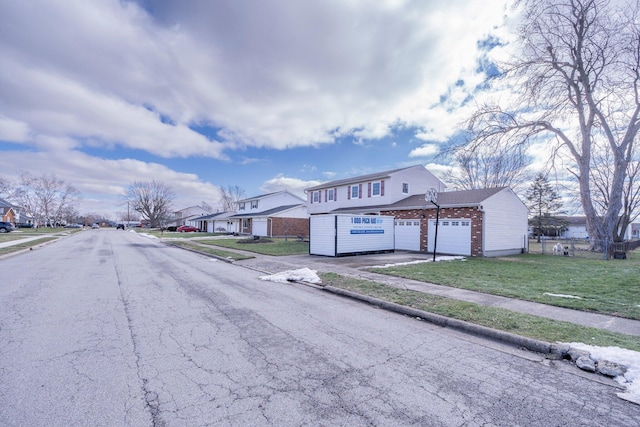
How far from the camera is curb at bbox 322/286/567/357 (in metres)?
4.46

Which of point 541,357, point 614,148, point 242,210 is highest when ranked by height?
point 614,148

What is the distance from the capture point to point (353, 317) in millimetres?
6023

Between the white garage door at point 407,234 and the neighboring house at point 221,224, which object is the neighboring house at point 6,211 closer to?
the neighboring house at point 221,224

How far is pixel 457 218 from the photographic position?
61.3 feet

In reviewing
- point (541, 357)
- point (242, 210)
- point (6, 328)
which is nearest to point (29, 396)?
point (6, 328)

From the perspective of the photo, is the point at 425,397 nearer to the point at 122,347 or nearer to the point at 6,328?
the point at 122,347

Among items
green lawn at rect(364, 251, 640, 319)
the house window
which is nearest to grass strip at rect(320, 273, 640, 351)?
green lawn at rect(364, 251, 640, 319)

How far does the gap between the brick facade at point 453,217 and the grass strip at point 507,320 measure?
12151mm

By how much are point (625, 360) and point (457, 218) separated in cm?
1553

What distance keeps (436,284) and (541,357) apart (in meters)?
4.80

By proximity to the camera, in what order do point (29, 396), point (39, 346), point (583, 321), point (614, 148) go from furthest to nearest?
point (614, 148) → point (583, 321) → point (39, 346) → point (29, 396)

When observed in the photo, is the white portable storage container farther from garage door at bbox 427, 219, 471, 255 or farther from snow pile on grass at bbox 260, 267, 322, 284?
snow pile on grass at bbox 260, 267, 322, 284

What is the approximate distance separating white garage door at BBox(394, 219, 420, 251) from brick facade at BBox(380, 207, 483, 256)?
295 millimetres

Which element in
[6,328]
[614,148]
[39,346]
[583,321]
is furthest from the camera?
[614,148]
